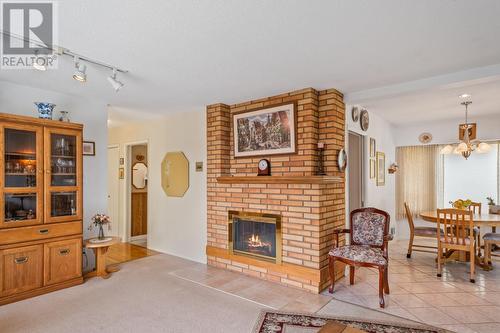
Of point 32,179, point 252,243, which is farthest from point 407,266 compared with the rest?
point 32,179

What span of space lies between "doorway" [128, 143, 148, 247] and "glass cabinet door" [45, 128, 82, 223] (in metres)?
2.44

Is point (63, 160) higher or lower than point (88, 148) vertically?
lower

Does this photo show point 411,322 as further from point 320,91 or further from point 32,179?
point 32,179

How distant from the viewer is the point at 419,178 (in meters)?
6.22

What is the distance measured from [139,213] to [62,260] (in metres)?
2.84

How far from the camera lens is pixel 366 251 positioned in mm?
3131

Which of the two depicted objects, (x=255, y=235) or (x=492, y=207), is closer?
(x=255, y=235)

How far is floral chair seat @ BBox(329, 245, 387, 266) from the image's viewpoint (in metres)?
2.98

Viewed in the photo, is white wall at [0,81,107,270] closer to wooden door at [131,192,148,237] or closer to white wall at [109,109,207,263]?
white wall at [109,109,207,263]

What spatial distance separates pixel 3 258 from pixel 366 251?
3.86 m

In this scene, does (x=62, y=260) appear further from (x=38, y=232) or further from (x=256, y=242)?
(x=256, y=242)

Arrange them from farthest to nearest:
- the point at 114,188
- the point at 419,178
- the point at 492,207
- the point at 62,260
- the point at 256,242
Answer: the point at 419,178 < the point at 114,188 < the point at 492,207 < the point at 256,242 < the point at 62,260

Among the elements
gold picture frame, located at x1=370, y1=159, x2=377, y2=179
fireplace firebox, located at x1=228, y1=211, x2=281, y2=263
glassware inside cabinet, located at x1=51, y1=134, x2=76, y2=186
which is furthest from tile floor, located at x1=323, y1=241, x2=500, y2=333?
glassware inside cabinet, located at x1=51, y1=134, x2=76, y2=186

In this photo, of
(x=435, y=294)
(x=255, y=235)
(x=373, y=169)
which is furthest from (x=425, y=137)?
(x=255, y=235)
